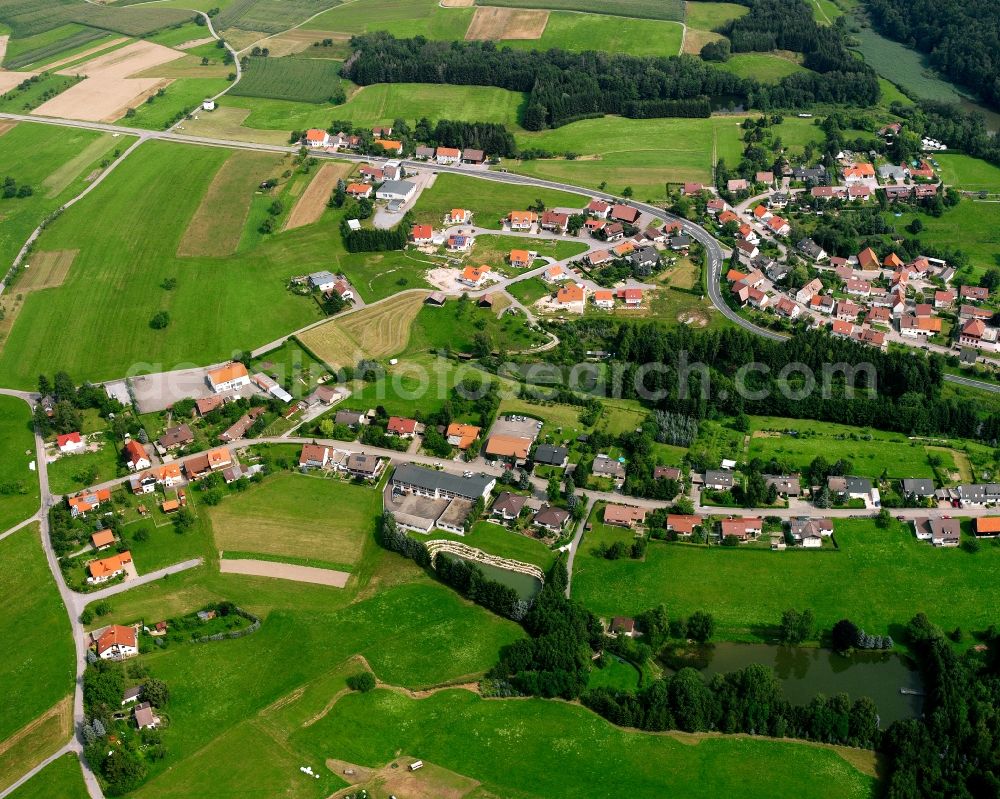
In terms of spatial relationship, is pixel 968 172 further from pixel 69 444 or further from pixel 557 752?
pixel 69 444

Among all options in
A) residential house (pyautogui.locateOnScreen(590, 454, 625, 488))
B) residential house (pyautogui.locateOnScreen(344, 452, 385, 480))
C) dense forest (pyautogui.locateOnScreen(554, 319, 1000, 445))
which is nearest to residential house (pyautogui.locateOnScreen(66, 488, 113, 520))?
residential house (pyautogui.locateOnScreen(344, 452, 385, 480))

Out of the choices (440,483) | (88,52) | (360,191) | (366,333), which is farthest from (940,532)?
(88,52)

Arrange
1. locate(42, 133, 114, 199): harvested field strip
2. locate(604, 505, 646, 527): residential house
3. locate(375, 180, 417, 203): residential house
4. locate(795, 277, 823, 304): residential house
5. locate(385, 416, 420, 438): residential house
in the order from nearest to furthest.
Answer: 1. locate(604, 505, 646, 527): residential house
2. locate(385, 416, 420, 438): residential house
3. locate(795, 277, 823, 304): residential house
4. locate(375, 180, 417, 203): residential house
5. locate(42, 133, 114, 199): harvested field strip

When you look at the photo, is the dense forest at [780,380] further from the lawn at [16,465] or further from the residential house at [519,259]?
the lawn at [16,465]

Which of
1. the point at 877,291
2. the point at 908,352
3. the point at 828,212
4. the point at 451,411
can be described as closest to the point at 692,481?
the point at 451,411

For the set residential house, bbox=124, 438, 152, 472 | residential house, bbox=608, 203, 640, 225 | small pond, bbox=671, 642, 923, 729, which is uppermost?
residential house, bbox=608, 203, 640, 225

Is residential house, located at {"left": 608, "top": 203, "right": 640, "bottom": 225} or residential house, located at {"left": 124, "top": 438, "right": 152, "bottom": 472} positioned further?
residential house, located at {"left": 608, "top": 203, "right": 640, "bottom": 225}

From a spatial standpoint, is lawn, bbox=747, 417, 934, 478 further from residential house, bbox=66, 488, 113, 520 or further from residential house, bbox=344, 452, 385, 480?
residential house, bbox=66, 488, 113, 520
